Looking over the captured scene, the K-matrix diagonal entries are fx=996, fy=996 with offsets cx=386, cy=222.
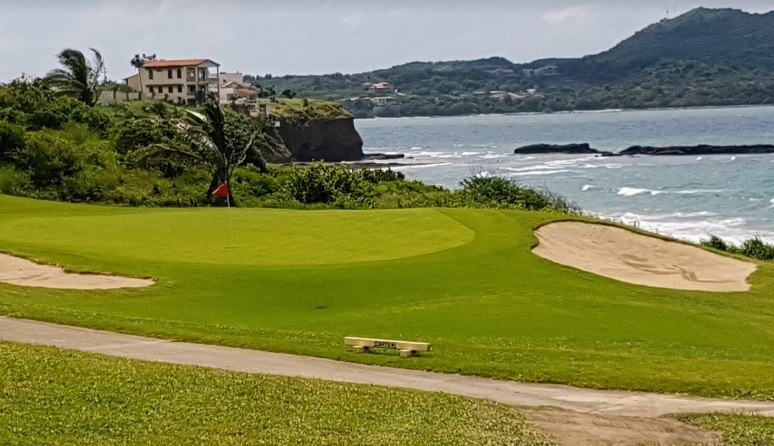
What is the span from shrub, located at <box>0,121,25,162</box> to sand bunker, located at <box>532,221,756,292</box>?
2710 centimetres

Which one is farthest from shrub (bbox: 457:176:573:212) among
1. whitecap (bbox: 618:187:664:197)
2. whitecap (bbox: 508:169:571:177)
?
whitecap (bbox: 508:169:571:177)

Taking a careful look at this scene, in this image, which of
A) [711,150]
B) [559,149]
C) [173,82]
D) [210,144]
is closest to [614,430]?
[210,144]

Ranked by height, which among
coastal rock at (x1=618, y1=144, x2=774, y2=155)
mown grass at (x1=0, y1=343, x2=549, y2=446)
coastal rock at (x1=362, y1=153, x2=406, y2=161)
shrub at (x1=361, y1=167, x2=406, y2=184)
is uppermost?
mown grass at (x1=0, y1=343, x2=549, y2=446)

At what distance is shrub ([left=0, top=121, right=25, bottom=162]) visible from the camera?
4497cm

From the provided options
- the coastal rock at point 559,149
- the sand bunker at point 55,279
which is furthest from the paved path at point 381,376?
the coastal rock at point 559,149

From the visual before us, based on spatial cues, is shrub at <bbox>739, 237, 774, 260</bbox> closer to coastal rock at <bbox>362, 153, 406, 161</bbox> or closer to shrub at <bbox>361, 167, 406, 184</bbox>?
shrub at <bbox>361, 167, 406, 184</bbox>

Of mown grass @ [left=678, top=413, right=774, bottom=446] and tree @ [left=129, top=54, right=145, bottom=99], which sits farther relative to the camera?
tree @ [left=129, top=54, right=145, bottom=99]

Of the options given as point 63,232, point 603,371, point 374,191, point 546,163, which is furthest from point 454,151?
point 603,371

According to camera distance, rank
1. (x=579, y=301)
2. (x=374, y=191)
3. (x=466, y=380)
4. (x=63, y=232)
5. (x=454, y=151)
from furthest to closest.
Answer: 1. (x=454, y=151)
2. (x=374, y=191)
3. (x=63, y=232)
4. (x=579, y=301)
5. (x=466, y=380)

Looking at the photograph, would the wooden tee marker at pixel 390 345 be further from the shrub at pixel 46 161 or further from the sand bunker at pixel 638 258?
the shrub at pixel 46 161

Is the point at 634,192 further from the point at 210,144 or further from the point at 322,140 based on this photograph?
the point at 322,140

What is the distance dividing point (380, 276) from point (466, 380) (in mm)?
8188

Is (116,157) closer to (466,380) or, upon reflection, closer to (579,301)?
(579,301)

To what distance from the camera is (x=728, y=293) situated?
24047 millimetres
